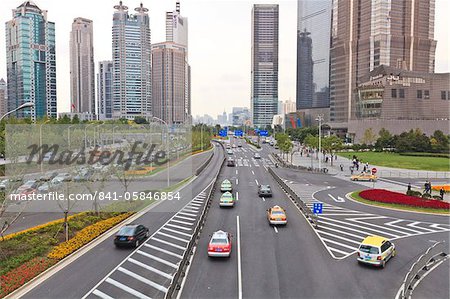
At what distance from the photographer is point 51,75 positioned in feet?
505

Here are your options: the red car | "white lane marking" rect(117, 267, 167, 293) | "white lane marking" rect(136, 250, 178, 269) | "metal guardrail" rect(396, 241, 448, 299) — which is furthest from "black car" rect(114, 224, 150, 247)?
"metal guardrail" rect(396, 241, 448, 299)

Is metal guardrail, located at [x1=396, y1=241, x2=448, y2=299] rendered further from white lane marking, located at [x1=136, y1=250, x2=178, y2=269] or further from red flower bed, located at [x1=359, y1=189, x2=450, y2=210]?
white lane marking, located at [x1=136, y1=250, x2=178, y2=269]

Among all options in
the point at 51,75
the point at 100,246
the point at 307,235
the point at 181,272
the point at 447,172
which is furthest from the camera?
the point at 51,75

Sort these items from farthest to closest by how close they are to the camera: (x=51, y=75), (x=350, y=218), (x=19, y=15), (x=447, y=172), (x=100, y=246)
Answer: (x=51, y=75) < (x=19, y=15) < (x=447, y=172) < (x=350, y=218) < (x=100, y=246)

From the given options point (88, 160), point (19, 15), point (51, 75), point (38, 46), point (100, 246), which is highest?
point (19, 15)

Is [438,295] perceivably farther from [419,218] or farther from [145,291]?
[419,218]

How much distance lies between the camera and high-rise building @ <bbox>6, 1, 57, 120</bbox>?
142 meters

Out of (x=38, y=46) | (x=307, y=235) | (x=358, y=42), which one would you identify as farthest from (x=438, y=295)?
(x=358, y=42)

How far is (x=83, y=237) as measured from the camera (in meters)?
26.9

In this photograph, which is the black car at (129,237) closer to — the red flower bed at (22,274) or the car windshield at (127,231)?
the car windshield at (127,231)

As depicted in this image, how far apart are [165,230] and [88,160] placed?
478 inches

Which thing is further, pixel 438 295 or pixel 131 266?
pixel 131 266

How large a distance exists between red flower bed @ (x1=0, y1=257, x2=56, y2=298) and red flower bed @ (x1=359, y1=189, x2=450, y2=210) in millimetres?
33730

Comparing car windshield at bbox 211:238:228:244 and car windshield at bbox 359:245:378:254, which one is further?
car windshield at bbox 211:238:228:244
